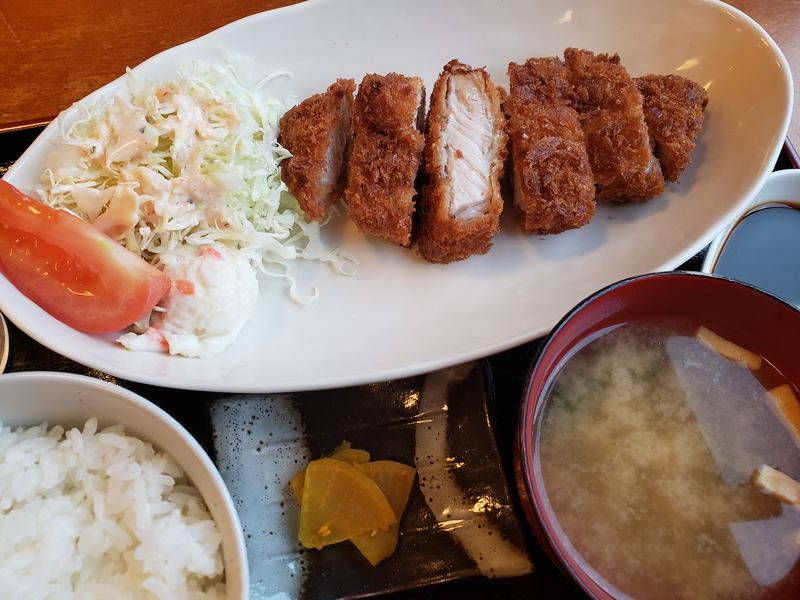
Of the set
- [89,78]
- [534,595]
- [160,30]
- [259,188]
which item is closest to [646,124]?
[259,188]

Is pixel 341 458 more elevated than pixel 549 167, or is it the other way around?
pixel 549 167

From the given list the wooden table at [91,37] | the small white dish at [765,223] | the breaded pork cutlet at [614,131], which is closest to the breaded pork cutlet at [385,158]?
the breaded pork cutlet at [614,131]

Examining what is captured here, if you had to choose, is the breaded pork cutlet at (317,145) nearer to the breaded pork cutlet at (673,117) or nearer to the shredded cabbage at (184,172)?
the shredded cabbage at (184,172)

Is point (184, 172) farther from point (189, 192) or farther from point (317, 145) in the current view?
point (317, 145)

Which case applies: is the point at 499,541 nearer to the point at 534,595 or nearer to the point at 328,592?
the point at 534,595

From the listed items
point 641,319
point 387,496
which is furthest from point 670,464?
point 387,496

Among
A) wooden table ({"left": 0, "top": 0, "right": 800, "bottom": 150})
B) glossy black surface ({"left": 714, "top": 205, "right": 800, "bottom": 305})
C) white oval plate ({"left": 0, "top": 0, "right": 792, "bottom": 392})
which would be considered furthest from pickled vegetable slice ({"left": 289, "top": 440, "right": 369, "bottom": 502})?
wooden table ({"left": 0, "top": 0, "right": 800, "bottom": 150})

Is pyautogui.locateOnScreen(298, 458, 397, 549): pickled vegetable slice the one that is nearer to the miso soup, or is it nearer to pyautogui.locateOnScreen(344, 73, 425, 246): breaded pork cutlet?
the miso soup
